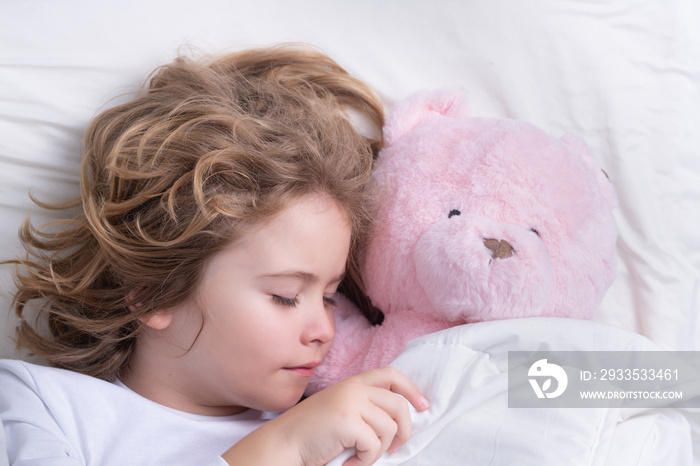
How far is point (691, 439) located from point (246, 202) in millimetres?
727

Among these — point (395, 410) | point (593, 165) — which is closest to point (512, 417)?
point (395, 410)

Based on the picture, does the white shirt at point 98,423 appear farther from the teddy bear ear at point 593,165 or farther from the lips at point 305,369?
the teddy bear ear at point 593,165

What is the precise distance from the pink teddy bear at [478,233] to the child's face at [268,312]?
3.3 inches

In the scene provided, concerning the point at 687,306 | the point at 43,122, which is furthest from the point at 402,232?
the point at 43,122

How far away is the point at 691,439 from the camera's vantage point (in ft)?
3.14

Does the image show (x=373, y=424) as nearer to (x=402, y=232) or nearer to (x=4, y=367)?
(x=402, y=232)

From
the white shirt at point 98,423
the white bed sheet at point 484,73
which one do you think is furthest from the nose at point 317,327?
the white bed sheet at point 484,73

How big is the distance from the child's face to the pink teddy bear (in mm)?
84

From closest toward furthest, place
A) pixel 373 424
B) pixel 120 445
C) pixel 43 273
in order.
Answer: pixel 373 424
pixel 120 445
pixel 43 273

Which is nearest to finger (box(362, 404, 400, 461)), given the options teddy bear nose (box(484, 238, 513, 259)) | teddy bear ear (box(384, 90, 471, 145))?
teddy bear nose (box(484, 238, 513, 259))

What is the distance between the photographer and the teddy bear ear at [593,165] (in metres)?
1.01

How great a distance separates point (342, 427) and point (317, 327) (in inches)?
6.5

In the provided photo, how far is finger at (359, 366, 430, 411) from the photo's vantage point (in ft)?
2.85

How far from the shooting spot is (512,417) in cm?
85
